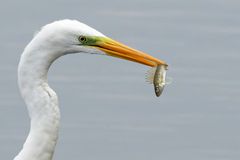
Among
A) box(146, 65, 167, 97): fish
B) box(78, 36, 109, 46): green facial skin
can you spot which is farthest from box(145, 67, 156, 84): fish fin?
box(78, 36, 109, 46): green facial skin

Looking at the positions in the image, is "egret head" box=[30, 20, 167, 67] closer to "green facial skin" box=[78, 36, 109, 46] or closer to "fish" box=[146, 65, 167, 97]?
"green facial skin" box=[78, 36, 109, 46]

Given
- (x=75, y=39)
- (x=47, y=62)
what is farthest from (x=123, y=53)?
(x=47, y=62)

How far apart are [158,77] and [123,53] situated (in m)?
0.39

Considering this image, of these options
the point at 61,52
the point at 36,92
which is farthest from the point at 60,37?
the point at 36,92

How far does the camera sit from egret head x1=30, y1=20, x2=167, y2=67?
5730 millimetres

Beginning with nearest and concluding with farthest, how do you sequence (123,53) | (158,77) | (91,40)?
(91,40) → (123,53) → (158,77)

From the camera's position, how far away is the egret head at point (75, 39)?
18.8ft

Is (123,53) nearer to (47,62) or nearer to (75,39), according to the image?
(75,39)

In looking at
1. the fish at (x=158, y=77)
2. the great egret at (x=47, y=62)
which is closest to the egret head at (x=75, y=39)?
the great egret at (x=47, y=62)

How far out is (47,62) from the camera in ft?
19.0

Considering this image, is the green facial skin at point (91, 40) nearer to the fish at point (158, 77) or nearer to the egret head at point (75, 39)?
the egret head at point (75, 39)

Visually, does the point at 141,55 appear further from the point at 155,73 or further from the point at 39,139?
the point at 39,139

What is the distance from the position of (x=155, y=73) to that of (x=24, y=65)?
1084 millimetres

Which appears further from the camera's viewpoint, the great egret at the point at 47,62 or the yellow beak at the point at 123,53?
the yellow beak at the point at 123,53
